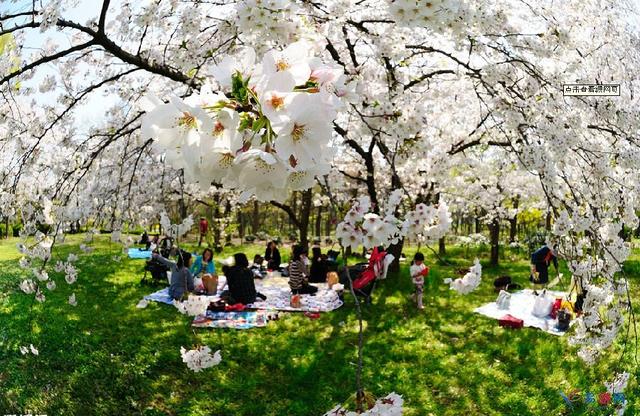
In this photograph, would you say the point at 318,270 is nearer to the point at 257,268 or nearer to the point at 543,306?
the point at 257,268

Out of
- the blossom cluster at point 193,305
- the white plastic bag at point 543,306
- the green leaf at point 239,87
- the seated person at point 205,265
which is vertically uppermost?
the green leaf at point 239,87

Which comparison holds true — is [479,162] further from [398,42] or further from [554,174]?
[554,174]

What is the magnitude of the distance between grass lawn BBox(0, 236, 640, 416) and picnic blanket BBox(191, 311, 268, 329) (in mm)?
224

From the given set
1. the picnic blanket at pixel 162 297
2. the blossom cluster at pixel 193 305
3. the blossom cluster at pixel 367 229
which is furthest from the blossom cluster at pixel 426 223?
the picnic blanket at pixel 162 297

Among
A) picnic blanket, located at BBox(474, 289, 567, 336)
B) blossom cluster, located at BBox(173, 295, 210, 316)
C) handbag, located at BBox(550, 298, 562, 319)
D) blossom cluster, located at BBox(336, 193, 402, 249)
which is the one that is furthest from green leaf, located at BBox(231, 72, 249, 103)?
handbag, located at BBox(550, 298, 562, 319)

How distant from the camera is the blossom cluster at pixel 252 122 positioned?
0.83 m

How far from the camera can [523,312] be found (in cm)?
757

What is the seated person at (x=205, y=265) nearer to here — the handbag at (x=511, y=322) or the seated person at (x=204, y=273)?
the seated person at (x=204, y=273)

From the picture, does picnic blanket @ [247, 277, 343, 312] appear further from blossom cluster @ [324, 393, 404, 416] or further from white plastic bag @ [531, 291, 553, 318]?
blossom cluster @ [324, 393, 404, 416]

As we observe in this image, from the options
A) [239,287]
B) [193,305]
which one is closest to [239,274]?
[239,287]

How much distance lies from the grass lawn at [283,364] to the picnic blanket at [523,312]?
8.8 inches

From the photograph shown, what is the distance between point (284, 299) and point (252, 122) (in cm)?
785

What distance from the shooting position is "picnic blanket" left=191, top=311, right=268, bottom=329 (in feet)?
22.1

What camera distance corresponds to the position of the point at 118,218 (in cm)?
761
